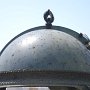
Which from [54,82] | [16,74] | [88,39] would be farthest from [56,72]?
[88,39]

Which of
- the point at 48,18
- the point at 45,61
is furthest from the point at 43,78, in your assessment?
the point at 48,18

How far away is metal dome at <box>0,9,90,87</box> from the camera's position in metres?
5.39

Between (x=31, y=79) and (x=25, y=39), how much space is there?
0.91 meters

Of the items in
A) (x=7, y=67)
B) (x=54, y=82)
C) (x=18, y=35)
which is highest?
(x=18, y=35)

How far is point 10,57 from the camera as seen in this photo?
18.9 ft

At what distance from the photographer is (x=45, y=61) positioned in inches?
214

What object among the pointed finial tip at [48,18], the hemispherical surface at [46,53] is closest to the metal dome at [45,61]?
the hemispherical surface at [46,53]

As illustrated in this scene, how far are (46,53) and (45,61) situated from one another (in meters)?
0.19

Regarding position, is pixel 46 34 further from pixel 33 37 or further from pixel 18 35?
pixel 18 35

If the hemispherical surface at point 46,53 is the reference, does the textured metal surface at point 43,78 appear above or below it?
below

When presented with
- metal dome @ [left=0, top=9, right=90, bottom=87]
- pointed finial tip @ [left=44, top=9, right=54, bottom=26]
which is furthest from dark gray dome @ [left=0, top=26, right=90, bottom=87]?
pointed finial tip @ [left=44, top=9, right=54, bottom=26]

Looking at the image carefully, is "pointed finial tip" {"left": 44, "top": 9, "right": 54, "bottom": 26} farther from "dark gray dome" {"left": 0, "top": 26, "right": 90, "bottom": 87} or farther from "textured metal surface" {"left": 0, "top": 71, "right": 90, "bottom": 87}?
"textured metal surface" {"left": 0, "top": 71, "right": 90, "bottom": 87}

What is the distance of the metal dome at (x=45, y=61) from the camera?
5387 millimetres

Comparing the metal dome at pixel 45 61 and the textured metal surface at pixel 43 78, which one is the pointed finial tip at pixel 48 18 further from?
the textured metal surface at pixel 43 78
